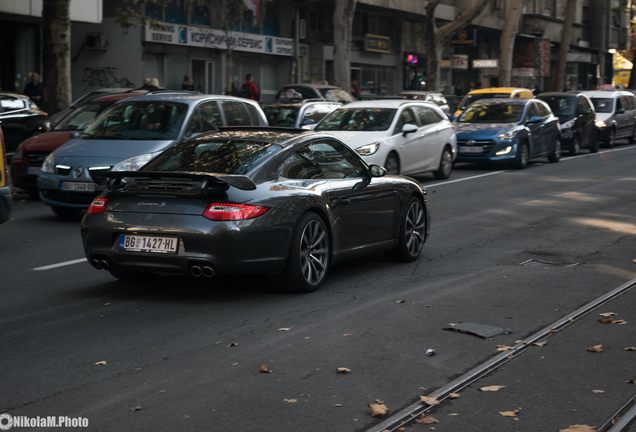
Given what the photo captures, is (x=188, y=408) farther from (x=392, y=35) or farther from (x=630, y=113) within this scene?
(x=392, y=35)

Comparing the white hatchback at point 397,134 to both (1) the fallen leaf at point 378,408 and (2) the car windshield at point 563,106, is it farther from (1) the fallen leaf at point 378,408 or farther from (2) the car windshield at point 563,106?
(1) the fallen leaf at point 378,408

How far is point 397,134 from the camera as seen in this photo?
19.6 m

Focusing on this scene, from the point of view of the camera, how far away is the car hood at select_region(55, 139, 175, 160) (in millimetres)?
14148

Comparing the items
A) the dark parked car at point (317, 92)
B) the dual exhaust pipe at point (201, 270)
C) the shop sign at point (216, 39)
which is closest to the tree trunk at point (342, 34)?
the shop sign at point (216, 39)

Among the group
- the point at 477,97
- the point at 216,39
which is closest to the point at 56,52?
the point at 477,97

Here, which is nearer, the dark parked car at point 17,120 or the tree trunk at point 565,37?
the dark parked car at point 17,120

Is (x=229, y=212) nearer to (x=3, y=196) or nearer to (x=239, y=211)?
(x=239, y=211)

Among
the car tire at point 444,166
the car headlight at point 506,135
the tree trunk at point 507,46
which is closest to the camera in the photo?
the car tire at point 444,166

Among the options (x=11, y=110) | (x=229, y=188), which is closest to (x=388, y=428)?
(x=229, y=188)

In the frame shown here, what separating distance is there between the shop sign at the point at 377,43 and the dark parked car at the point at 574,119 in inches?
725

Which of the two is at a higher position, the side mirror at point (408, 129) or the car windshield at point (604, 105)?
the car windshield at point (604, 105)

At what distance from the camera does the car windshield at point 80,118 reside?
17.8 meters

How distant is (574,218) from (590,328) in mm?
7344

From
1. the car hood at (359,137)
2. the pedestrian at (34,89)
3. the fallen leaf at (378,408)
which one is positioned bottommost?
the fallen leaf at (378,408)
